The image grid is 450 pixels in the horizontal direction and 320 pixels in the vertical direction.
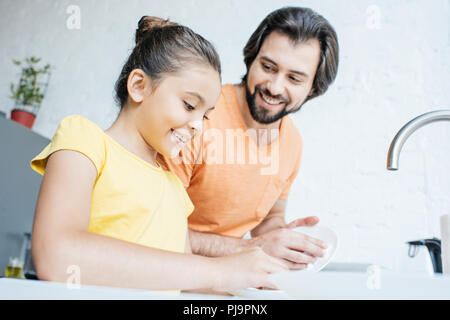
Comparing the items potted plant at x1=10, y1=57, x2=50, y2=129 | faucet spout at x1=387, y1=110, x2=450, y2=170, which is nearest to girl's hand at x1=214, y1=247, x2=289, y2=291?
faucet spout at x1=387, y1=110, x2=450, y2=170

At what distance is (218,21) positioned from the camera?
45.1 inches

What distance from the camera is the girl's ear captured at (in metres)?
A: 0.80

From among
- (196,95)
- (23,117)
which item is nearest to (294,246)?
(196,95)

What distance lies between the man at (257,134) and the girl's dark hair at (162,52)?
0.87 ft

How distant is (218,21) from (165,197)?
22.3 inches

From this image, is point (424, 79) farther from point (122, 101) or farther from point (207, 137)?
point (122, 101)

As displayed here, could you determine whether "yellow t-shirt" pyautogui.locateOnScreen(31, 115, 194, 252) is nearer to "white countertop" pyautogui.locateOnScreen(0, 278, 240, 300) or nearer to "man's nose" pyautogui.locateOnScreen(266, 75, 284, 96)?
"white countertop" pyautogui.locateOnScreen(0, 278, 240, 300)

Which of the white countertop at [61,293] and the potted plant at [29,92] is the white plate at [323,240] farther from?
the potted plant at [29,92]

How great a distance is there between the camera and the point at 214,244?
1103 millimetres

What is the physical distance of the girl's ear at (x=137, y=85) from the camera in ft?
2.63

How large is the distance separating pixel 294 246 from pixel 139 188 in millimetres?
369
